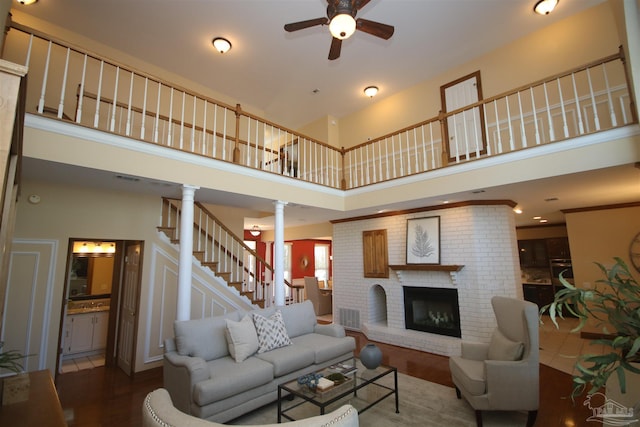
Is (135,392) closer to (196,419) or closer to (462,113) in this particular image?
(196,419)

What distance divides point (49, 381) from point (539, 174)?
5499 mm

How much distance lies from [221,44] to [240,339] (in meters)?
4.90

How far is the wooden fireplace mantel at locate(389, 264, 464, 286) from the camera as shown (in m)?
5.38

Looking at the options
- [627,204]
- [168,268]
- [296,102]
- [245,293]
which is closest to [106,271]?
[168,268]

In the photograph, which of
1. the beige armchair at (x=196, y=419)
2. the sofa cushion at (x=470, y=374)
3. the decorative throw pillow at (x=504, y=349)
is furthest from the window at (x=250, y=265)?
the beige armchair at (x=196, y=419)

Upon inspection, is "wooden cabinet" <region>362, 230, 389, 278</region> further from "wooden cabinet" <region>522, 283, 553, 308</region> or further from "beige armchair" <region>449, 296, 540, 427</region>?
"wooden cabinet" <region>522, 283, 553, 308</region>

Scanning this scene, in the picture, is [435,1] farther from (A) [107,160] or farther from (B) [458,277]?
(A) [107,160]

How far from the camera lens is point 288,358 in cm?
352

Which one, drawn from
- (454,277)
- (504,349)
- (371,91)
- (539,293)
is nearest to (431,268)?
(454,277)

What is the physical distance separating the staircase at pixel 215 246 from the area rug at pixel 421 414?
8.39 ft

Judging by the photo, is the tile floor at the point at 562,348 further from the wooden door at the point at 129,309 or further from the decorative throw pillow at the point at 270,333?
the wooden door at the point at 129,309

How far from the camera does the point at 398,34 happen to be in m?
5.27

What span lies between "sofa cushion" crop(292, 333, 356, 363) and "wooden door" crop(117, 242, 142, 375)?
2.44m

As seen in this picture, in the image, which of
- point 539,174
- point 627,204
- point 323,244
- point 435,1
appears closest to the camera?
point 539,174
